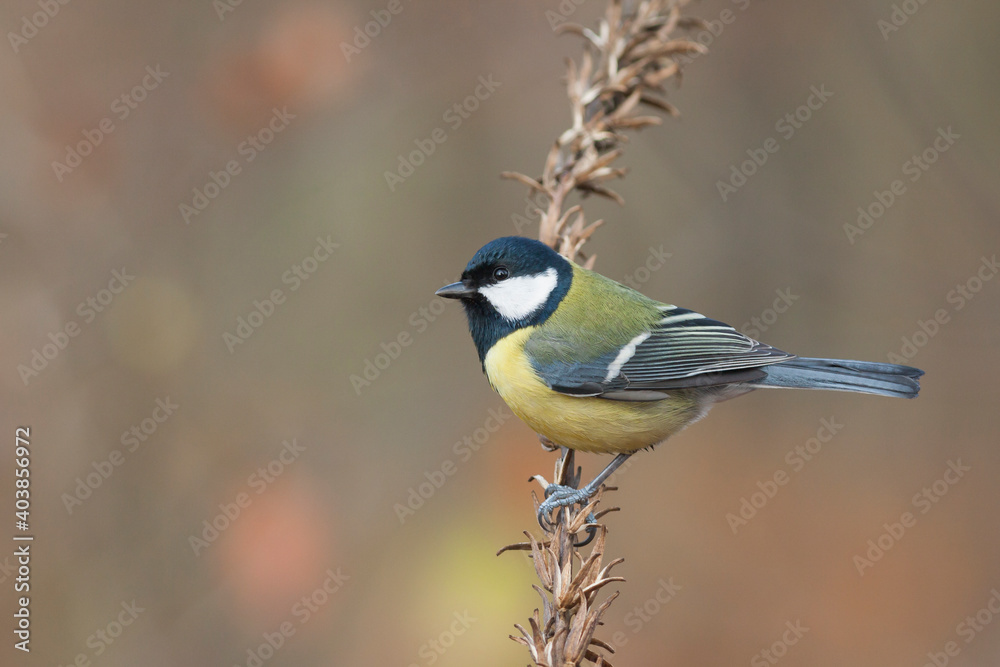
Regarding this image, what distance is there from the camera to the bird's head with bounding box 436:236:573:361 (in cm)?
244

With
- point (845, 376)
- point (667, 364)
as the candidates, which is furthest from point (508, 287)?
point (845, 376)

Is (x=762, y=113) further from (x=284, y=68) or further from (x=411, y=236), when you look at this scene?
(x=284, y=68)

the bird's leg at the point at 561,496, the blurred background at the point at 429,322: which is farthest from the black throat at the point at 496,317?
the blurred background at the point at 429,322

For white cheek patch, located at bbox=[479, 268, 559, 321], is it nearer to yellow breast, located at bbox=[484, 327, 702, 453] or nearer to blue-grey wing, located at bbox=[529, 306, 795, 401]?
yellow breast, located at bbox=[484, 327, 702, 453]

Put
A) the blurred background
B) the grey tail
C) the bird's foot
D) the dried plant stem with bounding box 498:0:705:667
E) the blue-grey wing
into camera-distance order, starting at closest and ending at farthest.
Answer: the bird's foot < the dried plant stem with bounding box 498:0:705:667 < the grey tail < the blue-grey wing < the blurred background

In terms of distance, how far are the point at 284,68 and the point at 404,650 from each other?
2.50 m

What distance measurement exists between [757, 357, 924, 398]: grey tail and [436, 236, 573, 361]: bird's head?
0.77 metres

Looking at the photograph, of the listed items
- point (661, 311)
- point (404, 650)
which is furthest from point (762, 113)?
point (404, 650)

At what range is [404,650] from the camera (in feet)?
10.3

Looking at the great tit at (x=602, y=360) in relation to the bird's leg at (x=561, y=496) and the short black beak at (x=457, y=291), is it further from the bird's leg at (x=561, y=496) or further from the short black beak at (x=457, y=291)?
the bird's leg at (x=561, y=496)

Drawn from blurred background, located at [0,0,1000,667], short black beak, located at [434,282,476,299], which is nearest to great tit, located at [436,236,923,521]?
short black beak, located at [434,282,476,299]

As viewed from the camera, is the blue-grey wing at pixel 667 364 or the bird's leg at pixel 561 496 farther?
the blue-grey wing at pixel 667 364

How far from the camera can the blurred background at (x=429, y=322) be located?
2.95m

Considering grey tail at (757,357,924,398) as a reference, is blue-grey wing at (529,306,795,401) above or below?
below
